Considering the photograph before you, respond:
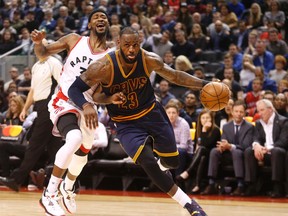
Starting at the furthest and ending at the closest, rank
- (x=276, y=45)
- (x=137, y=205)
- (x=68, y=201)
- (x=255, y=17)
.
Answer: (x=255, y=17) < (x=276, y=45) < (x=137, y=205) < (x=68, y=201)

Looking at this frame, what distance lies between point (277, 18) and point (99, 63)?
29.6 ft

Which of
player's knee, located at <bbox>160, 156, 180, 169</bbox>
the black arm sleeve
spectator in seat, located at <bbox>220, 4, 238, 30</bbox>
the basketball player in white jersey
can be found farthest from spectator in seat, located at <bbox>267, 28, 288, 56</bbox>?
the black arm sleeve

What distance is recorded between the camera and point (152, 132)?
671 cm

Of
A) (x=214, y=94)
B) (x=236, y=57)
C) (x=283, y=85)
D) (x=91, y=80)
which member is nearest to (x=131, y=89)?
(x=91, y=80)

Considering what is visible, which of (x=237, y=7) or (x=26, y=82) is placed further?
(x=237, y=7)

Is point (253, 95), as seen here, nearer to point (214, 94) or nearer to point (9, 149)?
point (9, 149)

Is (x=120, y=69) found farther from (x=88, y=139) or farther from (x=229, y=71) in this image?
(x=229, y=71)

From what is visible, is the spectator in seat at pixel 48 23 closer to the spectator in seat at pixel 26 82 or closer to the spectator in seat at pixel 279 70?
the spectator in seat at pixel 26 82

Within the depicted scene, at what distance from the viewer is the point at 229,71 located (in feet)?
40.9

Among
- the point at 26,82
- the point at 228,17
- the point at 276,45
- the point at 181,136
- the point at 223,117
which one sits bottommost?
the point at 181,136

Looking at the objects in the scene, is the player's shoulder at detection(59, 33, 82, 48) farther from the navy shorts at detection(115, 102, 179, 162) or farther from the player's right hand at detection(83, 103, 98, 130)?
the player's right hand at detection(83, 103, 98, 130)

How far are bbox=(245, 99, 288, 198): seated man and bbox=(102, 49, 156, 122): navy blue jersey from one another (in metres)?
3.63

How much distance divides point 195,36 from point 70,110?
319 inches

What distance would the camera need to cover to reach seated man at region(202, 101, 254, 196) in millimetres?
10242
